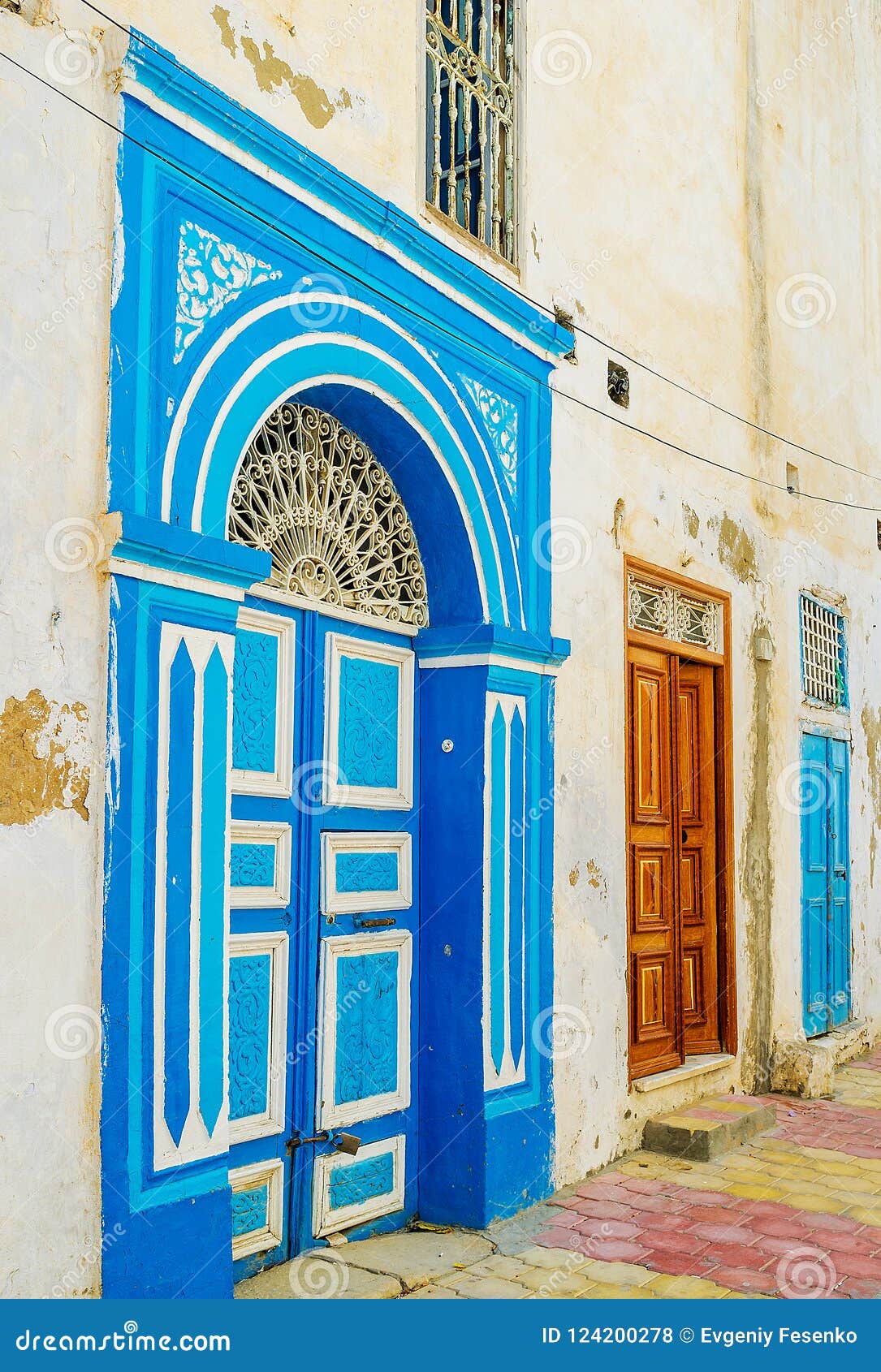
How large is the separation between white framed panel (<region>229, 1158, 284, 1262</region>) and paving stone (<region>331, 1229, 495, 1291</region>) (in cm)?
32

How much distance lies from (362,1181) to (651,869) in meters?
2.50

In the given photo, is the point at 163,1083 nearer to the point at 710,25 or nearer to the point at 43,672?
the point at 43,672

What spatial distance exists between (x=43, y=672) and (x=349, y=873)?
1775mm

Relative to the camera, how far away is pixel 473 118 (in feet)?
17.6

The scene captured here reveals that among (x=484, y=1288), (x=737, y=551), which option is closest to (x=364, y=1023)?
(x=484, y=1288)

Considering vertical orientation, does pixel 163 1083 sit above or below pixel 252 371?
below

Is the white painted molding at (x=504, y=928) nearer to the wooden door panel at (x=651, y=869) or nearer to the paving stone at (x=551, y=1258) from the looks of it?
the paving stone at (x=551, y=1258)

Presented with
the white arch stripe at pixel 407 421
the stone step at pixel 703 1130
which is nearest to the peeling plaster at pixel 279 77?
the white arch stripe at pixel 407 421

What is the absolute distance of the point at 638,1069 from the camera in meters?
6.13

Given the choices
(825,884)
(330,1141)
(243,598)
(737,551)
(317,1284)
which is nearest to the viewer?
(243,598)

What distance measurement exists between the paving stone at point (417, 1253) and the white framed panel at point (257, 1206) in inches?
12.6

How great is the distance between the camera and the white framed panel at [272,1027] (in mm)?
4055

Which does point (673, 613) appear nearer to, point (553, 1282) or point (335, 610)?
point (335, 610)

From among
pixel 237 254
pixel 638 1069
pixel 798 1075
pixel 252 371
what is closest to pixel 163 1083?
pixel 252 371
